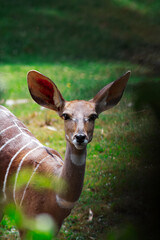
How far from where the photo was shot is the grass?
0.88 m

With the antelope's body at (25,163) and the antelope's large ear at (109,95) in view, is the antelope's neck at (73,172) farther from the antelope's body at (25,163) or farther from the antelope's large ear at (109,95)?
the antelope's large ear at (109,95)

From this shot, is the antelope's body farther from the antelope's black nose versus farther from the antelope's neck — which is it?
the antelope's black nose

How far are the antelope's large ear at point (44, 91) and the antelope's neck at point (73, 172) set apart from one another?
285 millimetres

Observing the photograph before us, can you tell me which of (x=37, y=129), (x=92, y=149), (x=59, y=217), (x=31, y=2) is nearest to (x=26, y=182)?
(x=59, y=217)

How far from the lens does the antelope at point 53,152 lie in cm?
197

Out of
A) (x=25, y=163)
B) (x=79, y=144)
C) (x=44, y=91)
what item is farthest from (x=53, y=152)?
(x=79, y=144)

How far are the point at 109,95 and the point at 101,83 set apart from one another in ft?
1.44

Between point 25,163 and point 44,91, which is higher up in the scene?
point 44,91

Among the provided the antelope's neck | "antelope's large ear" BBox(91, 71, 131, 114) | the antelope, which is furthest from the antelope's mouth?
"antelope's large ear" BBox(91, 71, 131, 114)

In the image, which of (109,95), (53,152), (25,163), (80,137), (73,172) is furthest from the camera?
(53,152)

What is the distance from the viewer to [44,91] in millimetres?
2188

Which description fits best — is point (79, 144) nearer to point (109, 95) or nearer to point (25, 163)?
point (109, 95)

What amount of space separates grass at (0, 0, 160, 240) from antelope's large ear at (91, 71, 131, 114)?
8 centimetres

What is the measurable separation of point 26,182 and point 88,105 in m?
0.66
